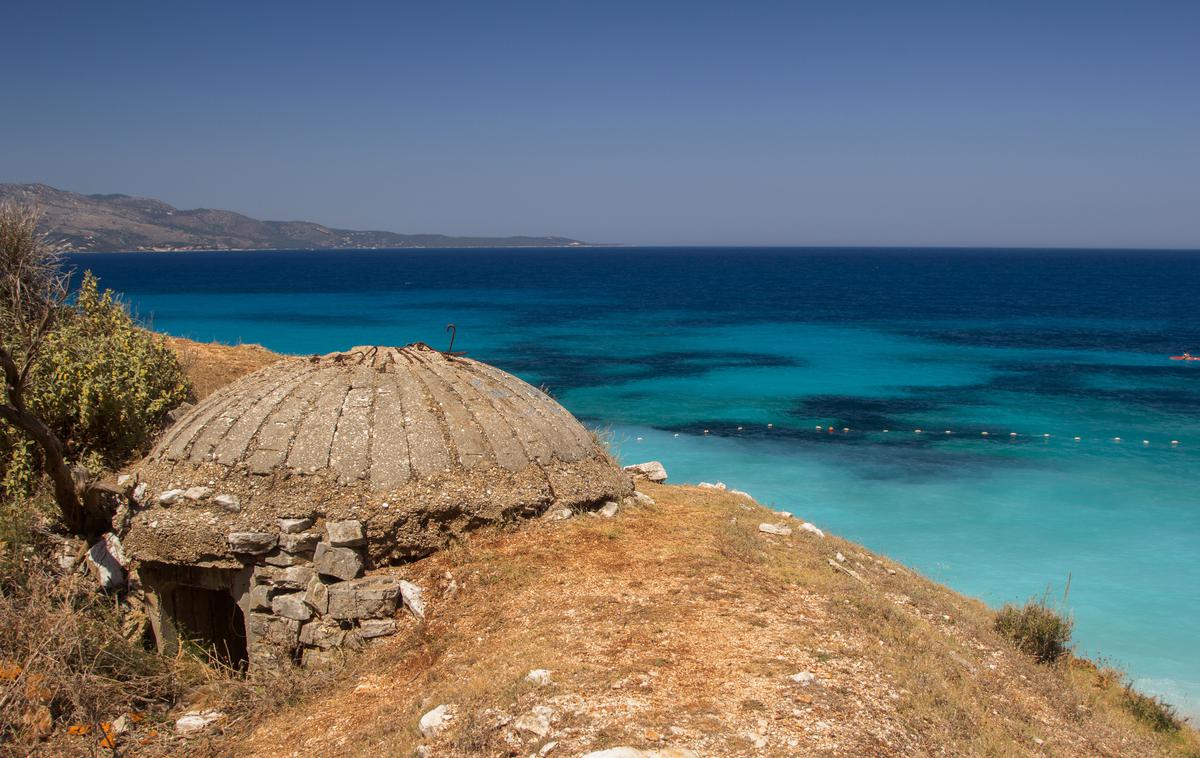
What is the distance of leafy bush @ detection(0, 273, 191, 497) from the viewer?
1212 centimetres

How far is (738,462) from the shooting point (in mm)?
27438

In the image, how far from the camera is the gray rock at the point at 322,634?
28.7 feet

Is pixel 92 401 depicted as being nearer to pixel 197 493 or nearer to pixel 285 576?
pixel 197 493

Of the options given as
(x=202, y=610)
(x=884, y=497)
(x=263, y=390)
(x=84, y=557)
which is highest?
(x=263, y=390)

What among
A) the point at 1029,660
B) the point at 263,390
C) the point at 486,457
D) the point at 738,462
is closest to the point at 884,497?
the point at 738,462

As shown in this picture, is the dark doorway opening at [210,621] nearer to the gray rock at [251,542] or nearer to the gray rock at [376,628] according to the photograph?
the gray rock at [251,542]

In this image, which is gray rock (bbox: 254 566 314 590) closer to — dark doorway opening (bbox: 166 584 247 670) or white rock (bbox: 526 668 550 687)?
dark doorway opening (bbox: 166 584 247 670)

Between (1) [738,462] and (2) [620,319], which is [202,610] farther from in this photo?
(2) [620,319]

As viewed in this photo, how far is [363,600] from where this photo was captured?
8.80 meters

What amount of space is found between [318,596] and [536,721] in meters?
3.78

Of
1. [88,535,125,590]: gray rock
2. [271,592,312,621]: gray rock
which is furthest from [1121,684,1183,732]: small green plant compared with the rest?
[88,535,125,590]: gray rock

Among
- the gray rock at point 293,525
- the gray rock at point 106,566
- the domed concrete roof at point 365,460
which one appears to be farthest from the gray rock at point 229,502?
the gray rock at point 106,566

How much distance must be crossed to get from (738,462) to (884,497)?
509cm

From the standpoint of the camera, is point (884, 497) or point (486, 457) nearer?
point (486, 457)
